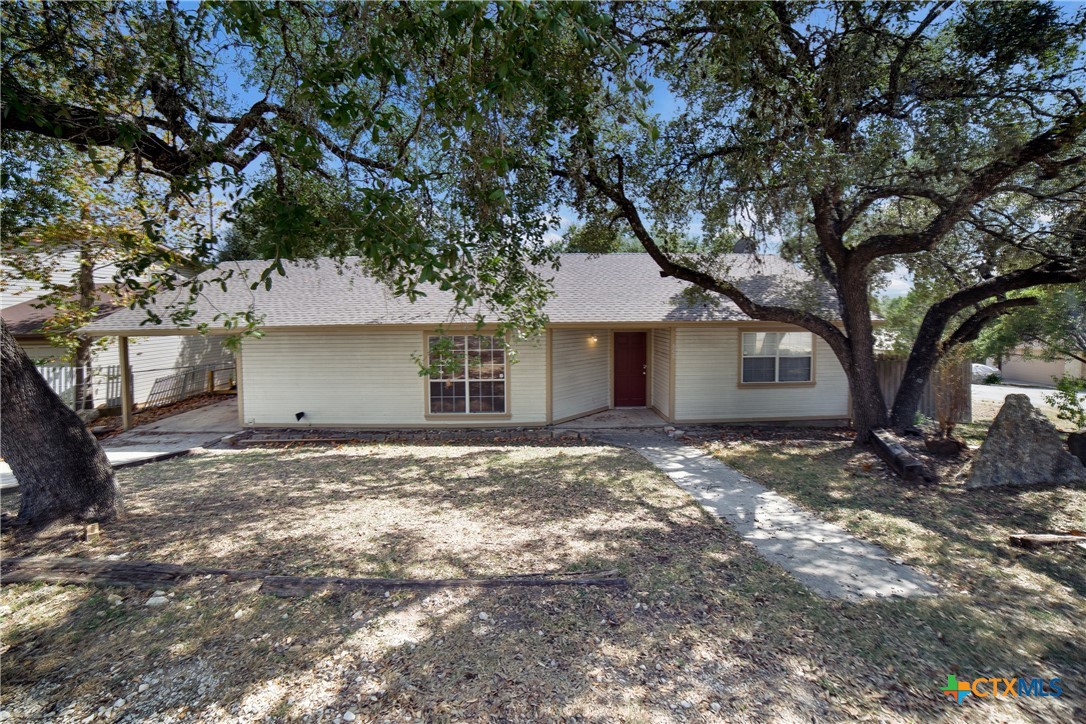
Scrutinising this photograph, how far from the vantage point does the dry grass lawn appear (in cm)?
243

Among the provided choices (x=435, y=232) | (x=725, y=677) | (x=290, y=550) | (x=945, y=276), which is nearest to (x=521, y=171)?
(x=435, y=232)

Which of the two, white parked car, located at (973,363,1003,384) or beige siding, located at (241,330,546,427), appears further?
white parked car, located at (973,363,1003,384)

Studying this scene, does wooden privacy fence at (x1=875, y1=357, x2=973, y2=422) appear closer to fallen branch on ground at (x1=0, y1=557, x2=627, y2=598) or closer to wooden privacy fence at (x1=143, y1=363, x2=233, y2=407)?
fallen branch on ground at (x1=0, y1=557, x2=627, y2=598)

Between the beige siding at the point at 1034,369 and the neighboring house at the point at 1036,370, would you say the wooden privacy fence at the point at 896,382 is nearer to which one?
the neighboring house at the point at 1036,370

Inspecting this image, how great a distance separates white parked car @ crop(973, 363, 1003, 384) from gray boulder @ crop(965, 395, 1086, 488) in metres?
21.5

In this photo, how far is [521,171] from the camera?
6.12 m

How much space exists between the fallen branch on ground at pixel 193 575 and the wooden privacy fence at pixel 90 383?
11314 mm

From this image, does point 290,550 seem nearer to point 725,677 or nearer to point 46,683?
point 46,683

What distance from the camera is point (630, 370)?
12305mm

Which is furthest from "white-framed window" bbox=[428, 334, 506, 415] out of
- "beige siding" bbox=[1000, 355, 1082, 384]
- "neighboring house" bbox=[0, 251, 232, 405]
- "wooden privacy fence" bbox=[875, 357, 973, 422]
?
"beige siding" bbox=[1000, 355, 1082, 384]

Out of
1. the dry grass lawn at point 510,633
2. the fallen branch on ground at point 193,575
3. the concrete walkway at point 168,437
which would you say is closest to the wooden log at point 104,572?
the fallen branch on ground at point 193,575

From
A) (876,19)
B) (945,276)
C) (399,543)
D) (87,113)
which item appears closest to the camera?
(87,113)

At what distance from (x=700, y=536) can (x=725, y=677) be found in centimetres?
204

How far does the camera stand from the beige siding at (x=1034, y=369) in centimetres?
2108
